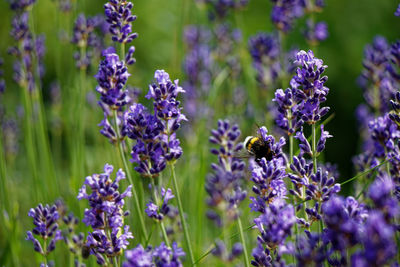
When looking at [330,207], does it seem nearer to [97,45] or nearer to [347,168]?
[97,45]

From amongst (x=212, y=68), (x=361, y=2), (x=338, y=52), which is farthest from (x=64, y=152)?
(x=361, y=2)

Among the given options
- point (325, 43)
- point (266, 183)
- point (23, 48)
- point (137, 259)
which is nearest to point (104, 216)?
point (137, 259)

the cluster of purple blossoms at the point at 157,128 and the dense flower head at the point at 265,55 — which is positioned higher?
the dense flower head at the point at 265,55

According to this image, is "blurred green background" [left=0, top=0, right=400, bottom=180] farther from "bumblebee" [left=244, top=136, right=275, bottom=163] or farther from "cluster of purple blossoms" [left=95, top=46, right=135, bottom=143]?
"cluster of purple blossoms" [left=95, top=46, right=135, bottom=143]

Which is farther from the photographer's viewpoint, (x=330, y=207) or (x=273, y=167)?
(x=273, y=167)

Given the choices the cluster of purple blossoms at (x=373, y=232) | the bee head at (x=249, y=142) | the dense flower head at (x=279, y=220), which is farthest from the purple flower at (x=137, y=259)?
the bee head at (x=249, y=142)

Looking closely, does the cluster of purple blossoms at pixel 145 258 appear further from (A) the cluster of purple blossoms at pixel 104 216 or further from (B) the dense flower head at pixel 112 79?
(B) the dense flower head at pixel 112 79

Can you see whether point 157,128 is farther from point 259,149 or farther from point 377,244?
point 377,244
